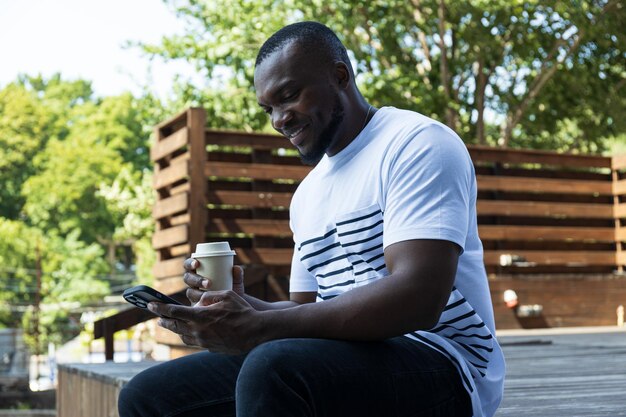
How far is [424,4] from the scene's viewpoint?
11.4m

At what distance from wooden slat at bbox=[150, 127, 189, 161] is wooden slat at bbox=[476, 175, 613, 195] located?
2.79 metres

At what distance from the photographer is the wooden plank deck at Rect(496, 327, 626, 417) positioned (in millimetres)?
3088

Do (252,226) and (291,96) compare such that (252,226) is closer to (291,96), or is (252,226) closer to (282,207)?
(282,207)

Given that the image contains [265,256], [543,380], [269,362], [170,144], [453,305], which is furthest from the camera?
[170,144]

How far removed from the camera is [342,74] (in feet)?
7.98

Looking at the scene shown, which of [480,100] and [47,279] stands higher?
[480,100]

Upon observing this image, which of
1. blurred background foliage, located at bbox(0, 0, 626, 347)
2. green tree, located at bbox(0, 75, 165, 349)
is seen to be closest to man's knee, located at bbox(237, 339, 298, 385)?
blurred background foliage, located at bbox(0, 0, 626, 347)

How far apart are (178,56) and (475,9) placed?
12.9 ft

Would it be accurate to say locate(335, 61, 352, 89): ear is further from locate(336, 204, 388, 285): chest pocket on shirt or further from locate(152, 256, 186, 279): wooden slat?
locate(152, 256, 186, 279): wooden slat

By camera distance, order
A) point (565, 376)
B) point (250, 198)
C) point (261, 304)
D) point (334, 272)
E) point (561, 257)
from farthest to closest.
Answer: point (561, 257)
point (250, 198)
point (565, 376)
point (261, 304)
point (334, 272)

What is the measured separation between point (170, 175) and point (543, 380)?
4.47 m

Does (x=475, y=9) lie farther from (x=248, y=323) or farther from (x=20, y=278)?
(x=20, y=278)

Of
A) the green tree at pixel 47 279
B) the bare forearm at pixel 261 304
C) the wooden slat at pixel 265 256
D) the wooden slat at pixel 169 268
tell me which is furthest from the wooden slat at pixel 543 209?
the green tree at pixel 47 279

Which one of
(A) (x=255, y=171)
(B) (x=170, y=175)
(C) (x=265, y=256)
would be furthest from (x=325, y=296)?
(B) (x=170, y=175)
